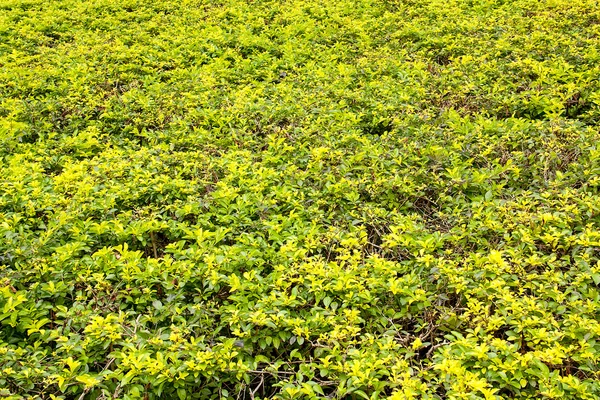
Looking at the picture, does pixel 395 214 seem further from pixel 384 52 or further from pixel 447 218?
pixel 384 52

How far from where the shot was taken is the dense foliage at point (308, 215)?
2.38 metres

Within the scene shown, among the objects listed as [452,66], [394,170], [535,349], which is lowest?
[535,349]

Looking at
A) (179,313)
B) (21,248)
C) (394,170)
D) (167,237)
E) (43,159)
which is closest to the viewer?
(179,313)

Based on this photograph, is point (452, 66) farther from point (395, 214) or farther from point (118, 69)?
point (118, 69)

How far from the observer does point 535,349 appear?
2.38 meters

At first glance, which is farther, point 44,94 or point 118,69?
point 118,69

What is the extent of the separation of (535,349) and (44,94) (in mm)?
4966

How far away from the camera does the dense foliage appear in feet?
7.82

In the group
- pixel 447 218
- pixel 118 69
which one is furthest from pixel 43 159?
pixel 447 218

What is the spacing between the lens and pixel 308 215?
3377mm

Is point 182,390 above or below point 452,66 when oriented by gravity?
below

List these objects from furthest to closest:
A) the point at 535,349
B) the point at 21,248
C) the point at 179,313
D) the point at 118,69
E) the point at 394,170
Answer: the point at 118,69 < the point at 394,170 < the point at 21,248 < the point at 179,313 < the point at 535,349

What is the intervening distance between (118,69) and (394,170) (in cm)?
347

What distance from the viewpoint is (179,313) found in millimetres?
2666
